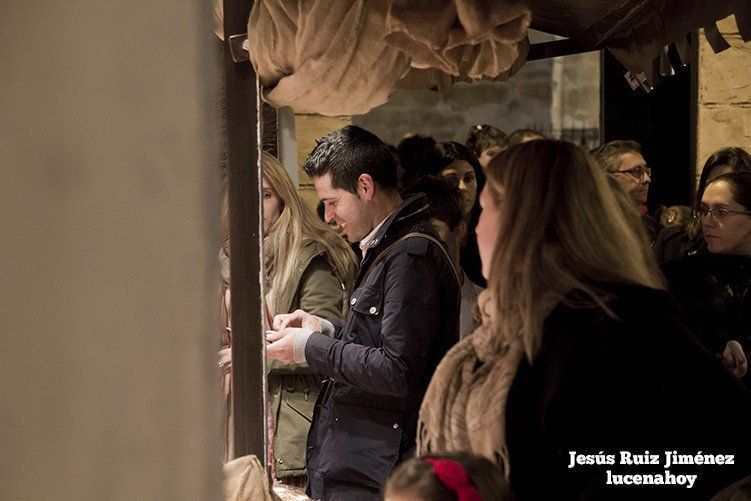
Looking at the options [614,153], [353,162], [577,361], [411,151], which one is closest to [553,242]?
[577,361]

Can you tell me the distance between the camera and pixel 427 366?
2.34 metres

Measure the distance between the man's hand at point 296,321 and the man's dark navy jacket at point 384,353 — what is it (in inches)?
3.6

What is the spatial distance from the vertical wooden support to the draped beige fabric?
0.07 metres

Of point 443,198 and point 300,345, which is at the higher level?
point 443,198

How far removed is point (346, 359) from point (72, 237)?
A: 1999 mm

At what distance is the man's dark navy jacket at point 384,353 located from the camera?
2293mm

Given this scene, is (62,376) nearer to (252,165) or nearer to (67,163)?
(67,163)

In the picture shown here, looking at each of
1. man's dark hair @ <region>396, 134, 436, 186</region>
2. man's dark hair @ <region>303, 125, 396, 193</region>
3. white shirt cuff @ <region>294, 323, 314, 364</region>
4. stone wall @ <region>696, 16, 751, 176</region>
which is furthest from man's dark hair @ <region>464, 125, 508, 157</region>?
white shirt cuff @ <region>294, 323, 314, 364</region>

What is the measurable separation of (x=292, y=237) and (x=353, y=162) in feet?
1.62

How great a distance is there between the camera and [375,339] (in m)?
2.40

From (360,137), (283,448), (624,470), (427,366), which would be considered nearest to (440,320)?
(427,366)

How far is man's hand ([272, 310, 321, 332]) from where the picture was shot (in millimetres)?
2473

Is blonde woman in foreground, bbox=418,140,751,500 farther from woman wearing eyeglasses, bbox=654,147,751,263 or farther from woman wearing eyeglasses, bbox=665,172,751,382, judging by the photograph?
woman wearing eyeglasses, bbox=654,147,751,263

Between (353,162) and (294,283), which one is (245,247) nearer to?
(353,162)
